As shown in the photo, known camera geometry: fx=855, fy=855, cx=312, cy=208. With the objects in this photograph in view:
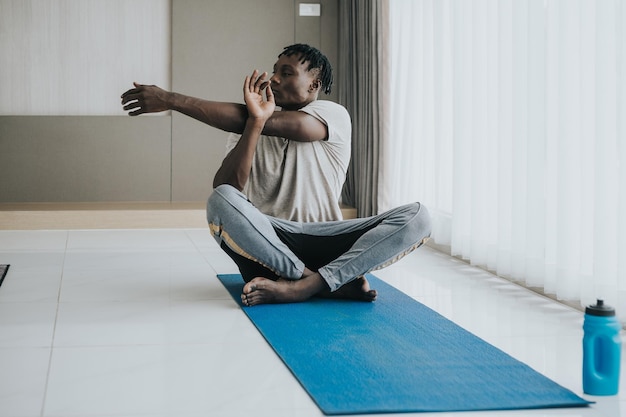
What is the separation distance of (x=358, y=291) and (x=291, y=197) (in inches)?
17.8

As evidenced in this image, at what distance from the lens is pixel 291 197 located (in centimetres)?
337

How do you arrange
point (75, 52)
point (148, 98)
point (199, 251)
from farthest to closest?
point (75, 52), point (199, 251), point (148, 98)

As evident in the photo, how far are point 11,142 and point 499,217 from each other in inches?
155

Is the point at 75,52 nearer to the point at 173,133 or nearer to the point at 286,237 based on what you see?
the point at 173,133

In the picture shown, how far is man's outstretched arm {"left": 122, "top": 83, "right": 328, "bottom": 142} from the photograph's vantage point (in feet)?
10.5

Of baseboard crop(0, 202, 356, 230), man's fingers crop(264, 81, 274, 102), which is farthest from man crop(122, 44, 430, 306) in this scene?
baseboard crop(0, 202, 356, 230)

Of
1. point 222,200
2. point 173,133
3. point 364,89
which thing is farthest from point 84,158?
point 222,200

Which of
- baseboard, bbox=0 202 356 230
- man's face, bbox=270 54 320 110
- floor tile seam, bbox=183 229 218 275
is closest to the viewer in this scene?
man's face, bbox=270 54 320 110

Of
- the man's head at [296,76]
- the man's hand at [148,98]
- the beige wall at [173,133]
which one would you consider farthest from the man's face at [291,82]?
the beige wall at [173,133]

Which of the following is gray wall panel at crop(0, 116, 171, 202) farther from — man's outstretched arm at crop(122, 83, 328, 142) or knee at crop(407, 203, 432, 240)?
knee at crop(407, 203, 432, 240)

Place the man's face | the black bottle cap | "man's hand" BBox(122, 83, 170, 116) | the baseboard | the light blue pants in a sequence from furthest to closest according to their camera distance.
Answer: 1. the baseboard
2. the man's face
3. "man's hand" BBox(122, 83, 170, 116)
4. the light blue pants
5. the black bottle cap

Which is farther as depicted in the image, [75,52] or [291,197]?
[75,52]

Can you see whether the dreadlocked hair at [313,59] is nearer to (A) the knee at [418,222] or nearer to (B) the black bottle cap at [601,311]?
(A) the knee at [418,222]

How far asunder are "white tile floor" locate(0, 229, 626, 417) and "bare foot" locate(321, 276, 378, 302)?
252mm
